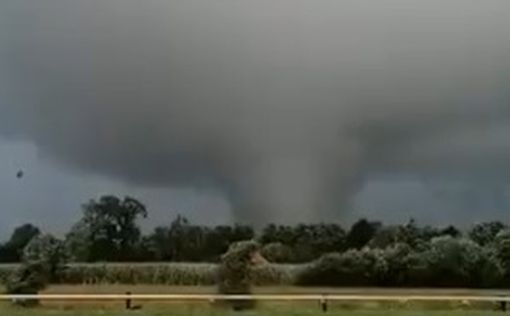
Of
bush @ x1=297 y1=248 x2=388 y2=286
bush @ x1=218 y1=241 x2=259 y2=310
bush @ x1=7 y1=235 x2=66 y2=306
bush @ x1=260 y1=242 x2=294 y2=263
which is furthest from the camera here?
bush @ x1=260 y1=242 x2=294 y2=263

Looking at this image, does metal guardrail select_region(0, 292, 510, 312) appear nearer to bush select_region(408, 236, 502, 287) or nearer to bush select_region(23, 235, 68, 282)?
bush select_region(23, 235, 68, 282)

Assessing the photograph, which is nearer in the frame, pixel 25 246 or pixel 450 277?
pixel 25 246

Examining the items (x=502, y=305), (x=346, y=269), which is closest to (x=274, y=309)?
(x=502, y=305)

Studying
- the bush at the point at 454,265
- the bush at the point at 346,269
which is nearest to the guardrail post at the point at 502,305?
the bush at the point at 346,269

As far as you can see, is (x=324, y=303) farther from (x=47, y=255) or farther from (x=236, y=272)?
(x=47, y=255)

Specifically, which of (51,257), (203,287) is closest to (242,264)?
(203,287)

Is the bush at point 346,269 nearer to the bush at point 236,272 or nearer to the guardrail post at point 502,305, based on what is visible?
the bush at point 236,272

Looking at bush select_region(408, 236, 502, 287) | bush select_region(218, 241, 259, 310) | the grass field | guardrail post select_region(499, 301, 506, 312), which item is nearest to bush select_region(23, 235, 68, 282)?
the grass field

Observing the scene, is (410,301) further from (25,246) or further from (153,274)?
(153,274)

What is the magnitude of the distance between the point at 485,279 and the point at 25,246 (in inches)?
820

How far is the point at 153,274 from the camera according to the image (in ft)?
164

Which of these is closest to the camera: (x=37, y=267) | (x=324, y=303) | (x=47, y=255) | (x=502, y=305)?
(x=324, y=303)

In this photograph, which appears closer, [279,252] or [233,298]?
[233,298]

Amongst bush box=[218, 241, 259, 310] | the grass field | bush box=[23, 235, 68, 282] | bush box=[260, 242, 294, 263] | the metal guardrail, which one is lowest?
the grass field
